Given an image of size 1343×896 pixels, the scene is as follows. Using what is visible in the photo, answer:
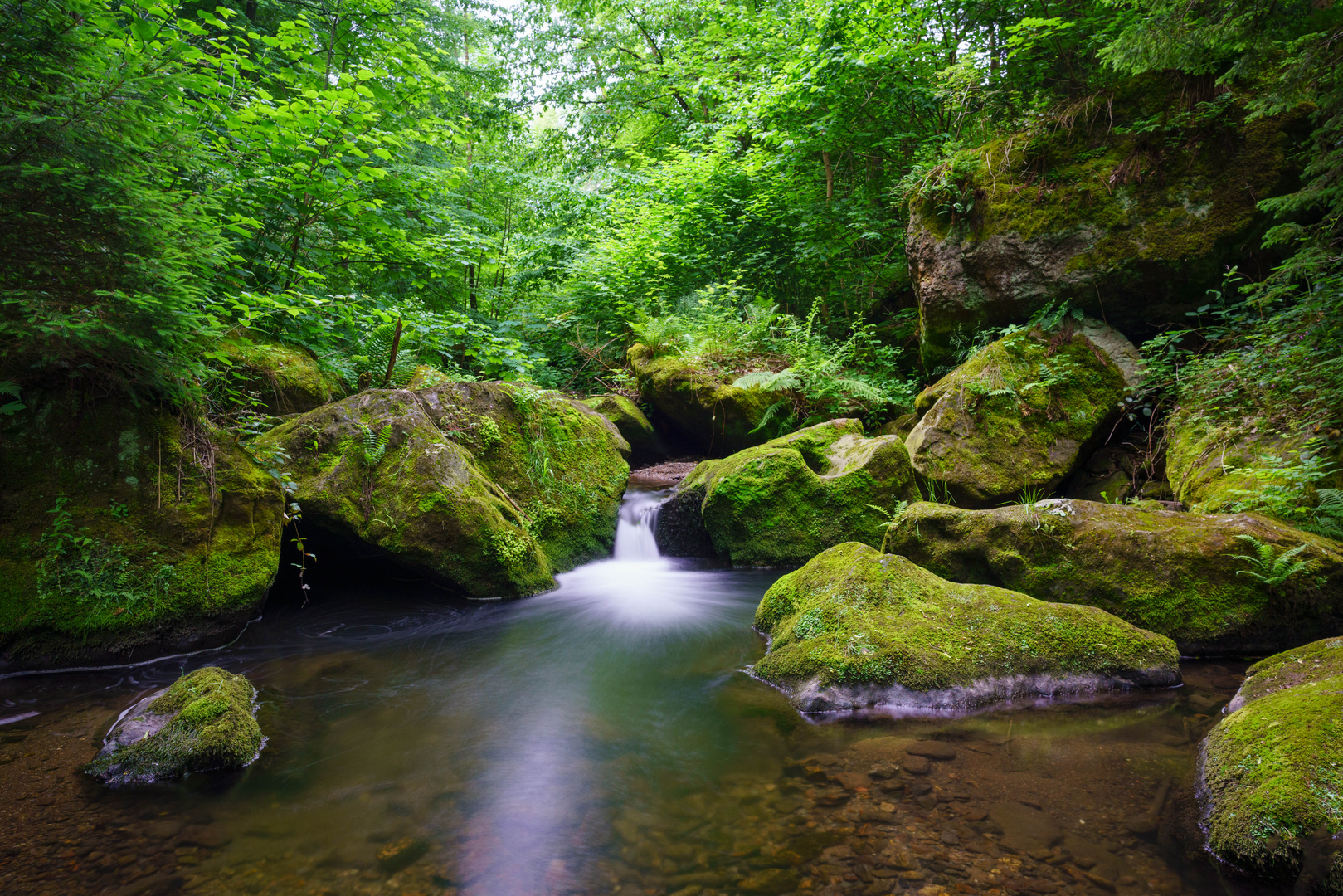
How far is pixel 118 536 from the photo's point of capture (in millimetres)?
4527

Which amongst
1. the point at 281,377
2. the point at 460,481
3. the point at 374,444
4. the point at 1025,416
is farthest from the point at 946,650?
the point at 281,377

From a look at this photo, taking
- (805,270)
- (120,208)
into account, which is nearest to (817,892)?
(120,208)

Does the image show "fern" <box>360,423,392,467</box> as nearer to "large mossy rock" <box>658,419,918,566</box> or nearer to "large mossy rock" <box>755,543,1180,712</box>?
"large mossy rock" <box>658,419,918,566</box>

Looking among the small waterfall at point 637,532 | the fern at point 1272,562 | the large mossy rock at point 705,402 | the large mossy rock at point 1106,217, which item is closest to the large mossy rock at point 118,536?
the small waterfall at point 637,532

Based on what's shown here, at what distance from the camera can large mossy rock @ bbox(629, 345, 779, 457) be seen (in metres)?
10.7

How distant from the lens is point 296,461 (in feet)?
19.4

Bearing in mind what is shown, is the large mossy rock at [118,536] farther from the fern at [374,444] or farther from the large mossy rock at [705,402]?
the large mossy rock at [705,402]

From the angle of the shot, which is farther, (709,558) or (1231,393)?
(709,558)

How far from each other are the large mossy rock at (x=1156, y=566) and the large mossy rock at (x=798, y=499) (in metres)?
1.64

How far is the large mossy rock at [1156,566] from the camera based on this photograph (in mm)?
4352

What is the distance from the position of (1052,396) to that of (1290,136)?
369 cm

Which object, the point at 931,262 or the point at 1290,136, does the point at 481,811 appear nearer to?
the point at 931,262

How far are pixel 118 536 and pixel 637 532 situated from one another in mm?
5455

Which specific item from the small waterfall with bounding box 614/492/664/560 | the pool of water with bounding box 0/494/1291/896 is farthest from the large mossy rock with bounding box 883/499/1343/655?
the small waterfall with bounding box 614/492/664/560
